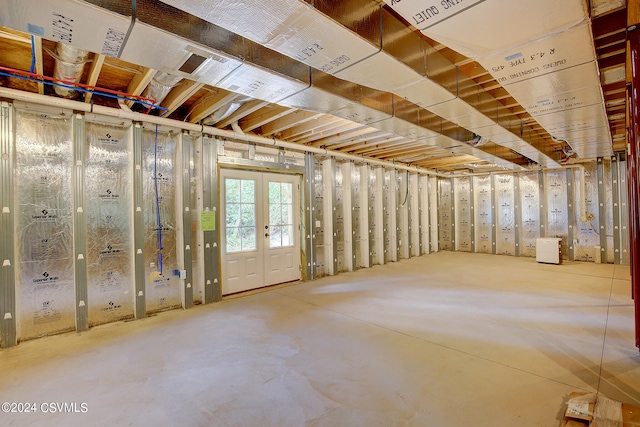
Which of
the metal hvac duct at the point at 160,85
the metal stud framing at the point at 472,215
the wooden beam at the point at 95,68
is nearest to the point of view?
the wooden beam at the point at 95,68

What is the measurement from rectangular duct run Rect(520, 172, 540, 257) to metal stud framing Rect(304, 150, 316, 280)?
5707 mm

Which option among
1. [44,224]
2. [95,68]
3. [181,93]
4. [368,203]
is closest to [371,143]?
[368,203]

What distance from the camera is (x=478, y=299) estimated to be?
13.2 ft

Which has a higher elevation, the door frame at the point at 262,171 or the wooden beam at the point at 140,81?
the wooden beam at the point at 140,81

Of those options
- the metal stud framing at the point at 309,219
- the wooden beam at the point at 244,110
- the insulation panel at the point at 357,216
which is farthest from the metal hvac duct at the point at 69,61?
the insulation panel at the point at 357,216

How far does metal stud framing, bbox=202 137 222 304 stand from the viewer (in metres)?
3.98

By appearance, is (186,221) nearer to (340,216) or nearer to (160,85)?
(160,85)

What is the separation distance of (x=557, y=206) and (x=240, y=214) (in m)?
7.31

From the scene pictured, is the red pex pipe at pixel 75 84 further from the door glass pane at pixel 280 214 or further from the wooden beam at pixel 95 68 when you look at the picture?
the door glass pane at pixel 280 214

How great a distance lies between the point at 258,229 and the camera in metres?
4.67

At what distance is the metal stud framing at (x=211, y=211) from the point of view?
3977mm

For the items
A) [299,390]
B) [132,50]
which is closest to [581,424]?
[299,390]

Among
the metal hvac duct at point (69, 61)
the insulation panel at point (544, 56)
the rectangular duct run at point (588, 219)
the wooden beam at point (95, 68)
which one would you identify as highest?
the wooden beam at point (95, 68)

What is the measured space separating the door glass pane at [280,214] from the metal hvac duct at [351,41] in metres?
2.81
